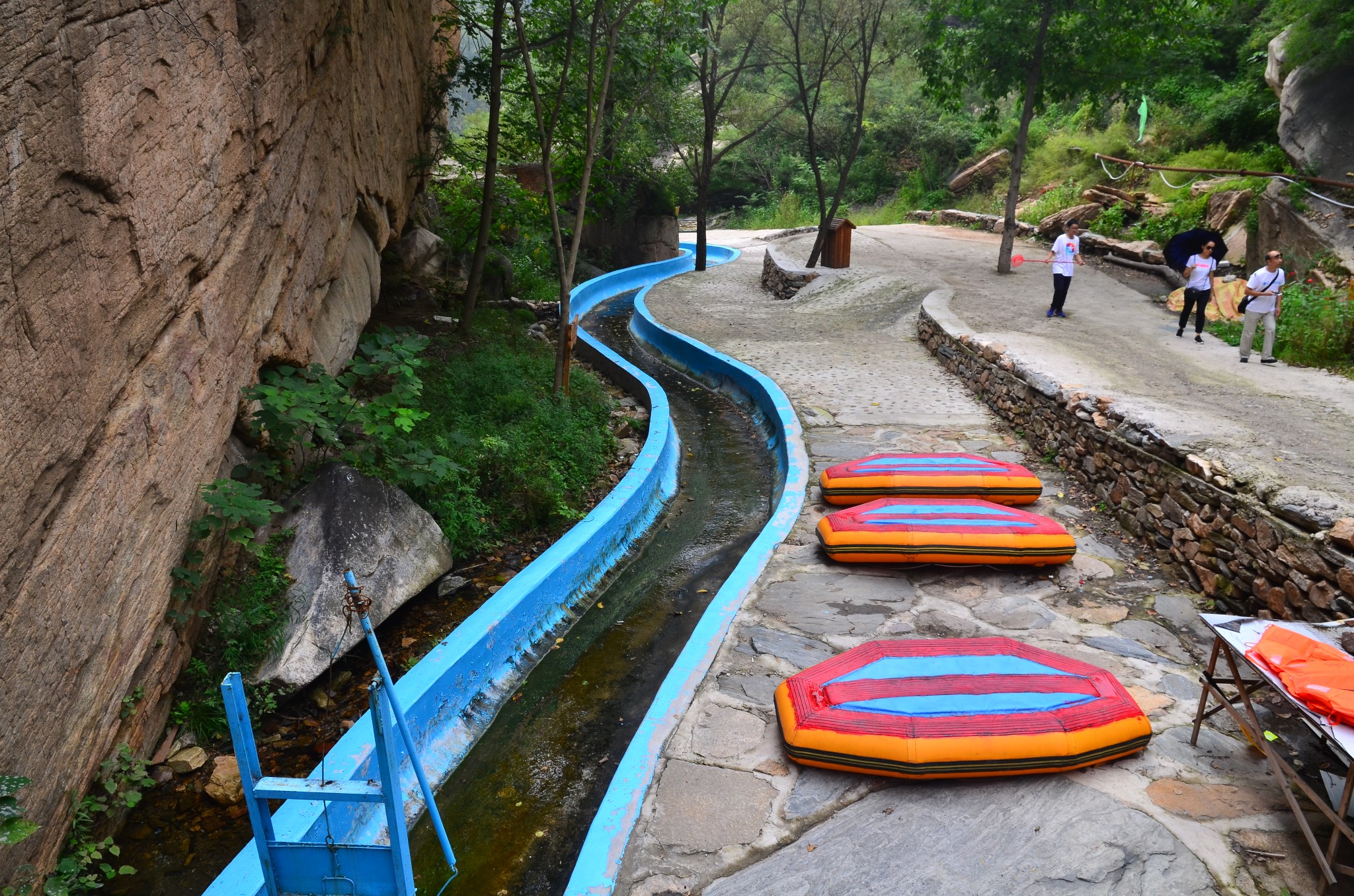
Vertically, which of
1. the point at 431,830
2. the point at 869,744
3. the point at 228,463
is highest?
the point at 228,463

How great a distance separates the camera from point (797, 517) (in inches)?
273

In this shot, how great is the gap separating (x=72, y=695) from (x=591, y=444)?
17.9 feet

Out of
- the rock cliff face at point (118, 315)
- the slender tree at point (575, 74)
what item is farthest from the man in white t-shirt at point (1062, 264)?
the rock cliff face at point (118, 315)

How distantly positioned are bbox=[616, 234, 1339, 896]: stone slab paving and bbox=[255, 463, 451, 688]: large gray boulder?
2.18 m

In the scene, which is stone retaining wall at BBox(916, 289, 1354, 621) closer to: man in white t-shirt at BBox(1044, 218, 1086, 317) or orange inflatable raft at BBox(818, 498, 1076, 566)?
orange inflatable raft at BBox(818, 498, 1076, 566)

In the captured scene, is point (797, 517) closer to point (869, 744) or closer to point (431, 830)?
point (869, 744)

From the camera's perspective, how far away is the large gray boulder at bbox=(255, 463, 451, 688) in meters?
4.88

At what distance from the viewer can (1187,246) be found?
39.6 ft

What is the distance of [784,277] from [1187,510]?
40.2ft

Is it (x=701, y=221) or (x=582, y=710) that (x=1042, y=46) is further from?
(x=582, y=710)

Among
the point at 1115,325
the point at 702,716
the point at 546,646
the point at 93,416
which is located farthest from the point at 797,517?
the point at 1115,325

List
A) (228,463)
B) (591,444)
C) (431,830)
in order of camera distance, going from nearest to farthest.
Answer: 1. (431,830)
2. (228,463)
3. (591,444)

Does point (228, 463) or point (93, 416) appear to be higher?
point (93, 416)

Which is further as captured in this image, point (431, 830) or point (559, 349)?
point (559, 349)
